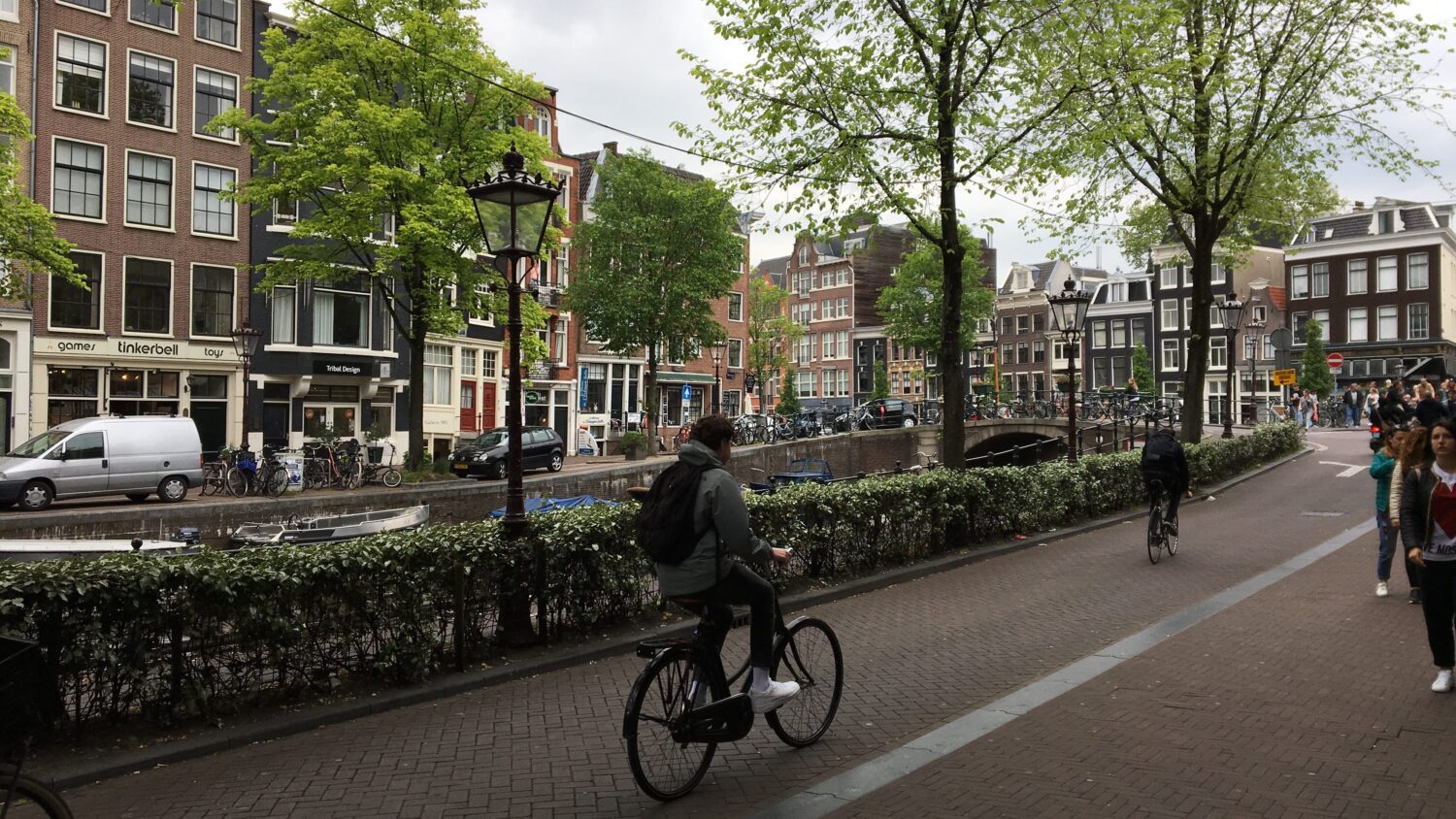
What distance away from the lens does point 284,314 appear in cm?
3247

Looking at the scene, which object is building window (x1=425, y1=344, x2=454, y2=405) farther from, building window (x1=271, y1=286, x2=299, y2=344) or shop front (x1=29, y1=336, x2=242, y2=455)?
shop front (x1=29, y1=336, x2=242, y2=455)

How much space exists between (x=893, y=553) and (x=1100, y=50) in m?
7.77

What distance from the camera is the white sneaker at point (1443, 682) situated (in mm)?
6539

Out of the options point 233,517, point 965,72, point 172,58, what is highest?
point 172,58

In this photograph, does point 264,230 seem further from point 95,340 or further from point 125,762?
point 125,762

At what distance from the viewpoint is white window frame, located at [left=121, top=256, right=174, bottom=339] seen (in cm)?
2938

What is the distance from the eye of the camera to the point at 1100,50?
549 inches

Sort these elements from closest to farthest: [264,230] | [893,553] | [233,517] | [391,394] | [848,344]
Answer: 1. [893,553]
2. [233,517]
3. [264,230]
4. [391,394]
5. [848,344]

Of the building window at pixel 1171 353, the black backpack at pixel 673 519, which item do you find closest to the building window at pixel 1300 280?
the building window at pixel 1171 353

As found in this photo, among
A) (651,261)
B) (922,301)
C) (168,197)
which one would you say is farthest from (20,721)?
(922,301)

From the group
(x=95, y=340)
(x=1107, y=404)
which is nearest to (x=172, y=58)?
(x=95, y=340)

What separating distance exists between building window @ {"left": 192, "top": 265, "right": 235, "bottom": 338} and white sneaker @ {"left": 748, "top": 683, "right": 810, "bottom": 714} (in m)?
30.7

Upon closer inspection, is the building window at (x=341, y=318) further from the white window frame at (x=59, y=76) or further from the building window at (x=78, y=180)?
the white window frame at (x=59, y=76)

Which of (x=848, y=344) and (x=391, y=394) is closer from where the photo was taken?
(x=391, y=394)
